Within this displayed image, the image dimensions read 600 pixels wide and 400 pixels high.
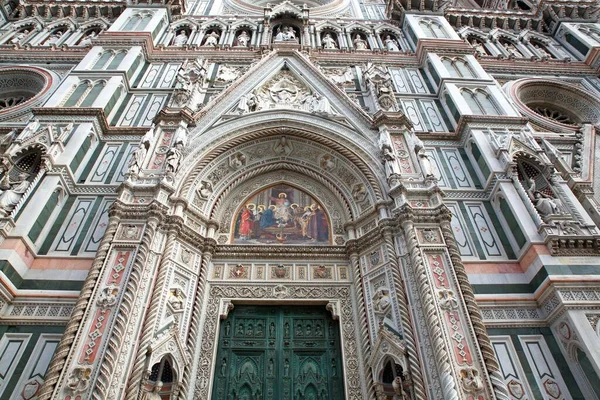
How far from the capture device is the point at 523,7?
19.8m

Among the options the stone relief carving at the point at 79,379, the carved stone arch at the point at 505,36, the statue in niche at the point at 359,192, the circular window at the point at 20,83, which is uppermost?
the carved stone arch at the point at 505,36

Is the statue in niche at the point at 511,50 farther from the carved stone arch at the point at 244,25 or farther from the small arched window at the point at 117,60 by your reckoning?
the small arched window at the point at 117,60

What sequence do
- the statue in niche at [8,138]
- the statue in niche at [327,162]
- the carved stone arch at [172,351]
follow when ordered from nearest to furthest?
the carved stone arch at [172,351], the statue in niche at [8,138], the statue in niche at [327,162]

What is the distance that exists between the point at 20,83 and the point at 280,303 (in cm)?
1059

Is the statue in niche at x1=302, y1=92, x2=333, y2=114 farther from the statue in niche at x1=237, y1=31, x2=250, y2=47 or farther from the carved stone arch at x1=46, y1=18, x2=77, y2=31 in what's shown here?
the carved stone arch at x1=46, y1=18, x2=77, y2=31

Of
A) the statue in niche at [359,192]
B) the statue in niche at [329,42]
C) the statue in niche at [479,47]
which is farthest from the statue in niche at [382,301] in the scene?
the statue in niche at [479,47]

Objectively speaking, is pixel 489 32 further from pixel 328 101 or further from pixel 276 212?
pixel 276 212

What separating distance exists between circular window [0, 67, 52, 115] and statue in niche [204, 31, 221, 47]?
486cm

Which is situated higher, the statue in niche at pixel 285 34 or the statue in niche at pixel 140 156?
the statue in niche at pixel 285 34

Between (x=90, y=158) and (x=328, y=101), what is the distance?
5.83 meters

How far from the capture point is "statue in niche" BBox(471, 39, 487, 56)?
47.8ft

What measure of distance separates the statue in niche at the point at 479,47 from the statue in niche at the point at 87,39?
12776 millimetres

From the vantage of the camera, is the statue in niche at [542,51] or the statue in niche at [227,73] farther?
the statue in niche at [542,51]

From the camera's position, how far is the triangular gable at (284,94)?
10.4 meters
